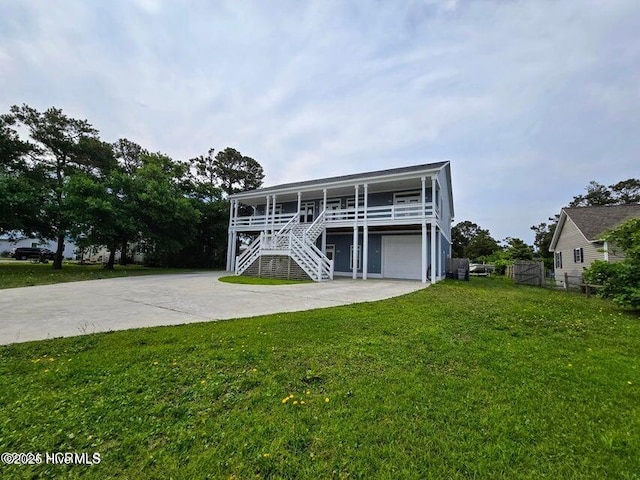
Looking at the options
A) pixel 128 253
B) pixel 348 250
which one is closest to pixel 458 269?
pixel 348 250

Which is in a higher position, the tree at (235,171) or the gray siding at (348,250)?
the tree at (235,171)

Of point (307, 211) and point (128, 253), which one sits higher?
point (307, 211)

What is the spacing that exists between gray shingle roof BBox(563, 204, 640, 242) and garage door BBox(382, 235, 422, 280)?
11.4m

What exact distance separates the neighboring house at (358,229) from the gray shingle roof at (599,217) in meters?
9.05

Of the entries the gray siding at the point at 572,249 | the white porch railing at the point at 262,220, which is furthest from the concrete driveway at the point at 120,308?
the gray siding at the point at 572,249

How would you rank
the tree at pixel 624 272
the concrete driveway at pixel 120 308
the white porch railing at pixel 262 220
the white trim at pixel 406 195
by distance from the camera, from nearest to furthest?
the concrete driveway at pixel 120 308
the tree at pixel 624 272
the white trim at pixel 406 195
the white porch railing at pixel 262 220

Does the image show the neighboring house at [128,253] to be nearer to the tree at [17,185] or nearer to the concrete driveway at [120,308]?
the tree at [17,185]

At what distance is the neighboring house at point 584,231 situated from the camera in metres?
18.5

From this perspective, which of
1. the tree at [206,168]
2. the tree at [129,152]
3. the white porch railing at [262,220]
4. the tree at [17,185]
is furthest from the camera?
the tree at [206,168]

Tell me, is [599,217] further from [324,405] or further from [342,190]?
[324,405]

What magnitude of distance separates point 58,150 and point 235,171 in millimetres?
16404

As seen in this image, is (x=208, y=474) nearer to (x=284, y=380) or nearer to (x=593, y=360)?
(x=284, y=380)

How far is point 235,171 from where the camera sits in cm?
3484

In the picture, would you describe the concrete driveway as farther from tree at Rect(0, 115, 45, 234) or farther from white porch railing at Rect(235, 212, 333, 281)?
tree at Rect(0, 115, 45, 234)
